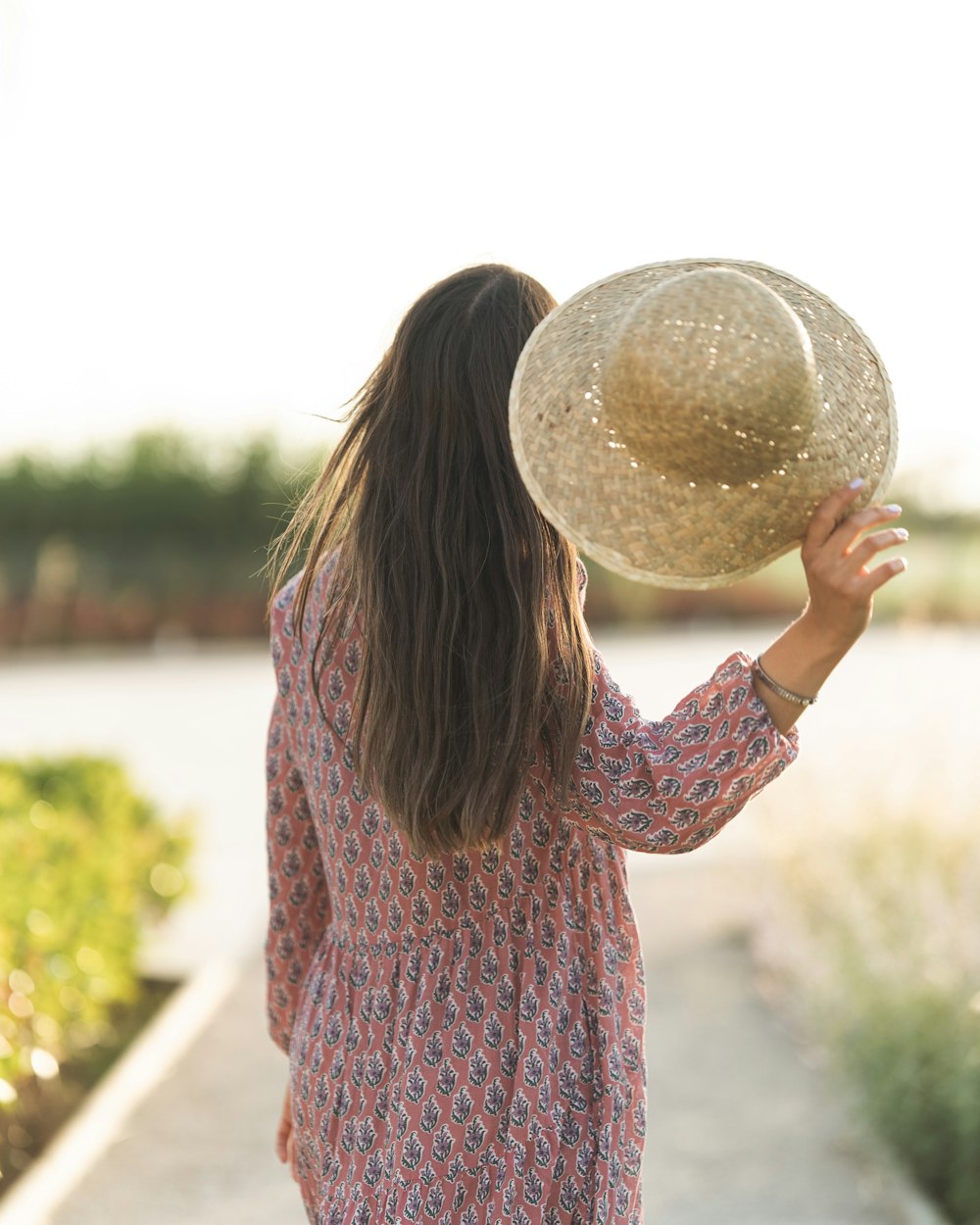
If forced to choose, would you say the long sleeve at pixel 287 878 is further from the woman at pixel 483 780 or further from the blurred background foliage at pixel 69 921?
the blurred background foliage at pixel 69 921

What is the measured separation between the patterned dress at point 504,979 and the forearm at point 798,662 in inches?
0.7

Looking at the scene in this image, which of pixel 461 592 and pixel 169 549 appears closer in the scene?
pixel 461 592

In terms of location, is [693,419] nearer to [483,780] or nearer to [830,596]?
[830,596]

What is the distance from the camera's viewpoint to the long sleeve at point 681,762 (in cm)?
135

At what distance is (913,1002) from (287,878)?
1.94 meters

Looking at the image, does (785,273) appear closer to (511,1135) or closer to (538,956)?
(538,956)

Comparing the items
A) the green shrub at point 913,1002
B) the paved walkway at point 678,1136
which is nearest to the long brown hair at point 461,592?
the green shrub at point 913,1002

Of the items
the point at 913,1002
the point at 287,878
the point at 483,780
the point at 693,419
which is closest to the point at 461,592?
the point at 483,780

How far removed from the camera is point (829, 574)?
1311mm

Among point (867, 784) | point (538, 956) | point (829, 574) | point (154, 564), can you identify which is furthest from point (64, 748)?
point (154, 564)

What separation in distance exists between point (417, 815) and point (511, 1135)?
377mm

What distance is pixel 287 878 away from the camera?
1873 millimetres

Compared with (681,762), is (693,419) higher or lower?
higher

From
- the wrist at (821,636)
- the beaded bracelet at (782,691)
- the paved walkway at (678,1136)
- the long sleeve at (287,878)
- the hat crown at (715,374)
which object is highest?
the hat crown at (715,374)
